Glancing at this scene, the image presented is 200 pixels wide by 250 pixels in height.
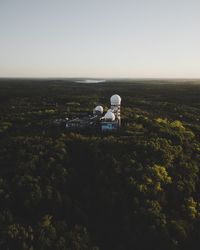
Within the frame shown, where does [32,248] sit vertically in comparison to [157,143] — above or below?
below

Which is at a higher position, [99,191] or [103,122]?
[103,122]

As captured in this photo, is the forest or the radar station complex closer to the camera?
the forest

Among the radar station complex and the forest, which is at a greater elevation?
the radar station complex

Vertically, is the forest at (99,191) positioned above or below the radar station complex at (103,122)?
below

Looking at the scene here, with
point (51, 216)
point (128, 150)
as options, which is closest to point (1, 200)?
point (51, 216)

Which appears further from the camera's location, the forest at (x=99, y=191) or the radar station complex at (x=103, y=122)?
the radar station complex at (x=103, y=122)

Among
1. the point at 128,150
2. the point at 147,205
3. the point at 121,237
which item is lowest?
the point at 121,237

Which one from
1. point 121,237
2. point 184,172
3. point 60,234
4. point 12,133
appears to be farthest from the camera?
point 12,133

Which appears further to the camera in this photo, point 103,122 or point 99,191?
point 103,122

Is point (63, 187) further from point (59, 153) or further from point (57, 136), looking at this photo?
point (57, 136)

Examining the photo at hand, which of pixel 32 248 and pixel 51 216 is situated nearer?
pixel 32 248

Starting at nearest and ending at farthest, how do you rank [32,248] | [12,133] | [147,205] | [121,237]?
[32,248]
[121,237]
[147,205]
[12,133]
